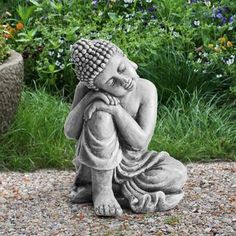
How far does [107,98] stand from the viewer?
4.98m

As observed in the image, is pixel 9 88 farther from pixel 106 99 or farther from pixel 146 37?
pixel 146 37

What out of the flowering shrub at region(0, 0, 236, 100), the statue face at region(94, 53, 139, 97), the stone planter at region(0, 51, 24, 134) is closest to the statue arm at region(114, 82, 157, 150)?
the statue face at region(94, 53, 139, 97)

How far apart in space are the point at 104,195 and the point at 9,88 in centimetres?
166

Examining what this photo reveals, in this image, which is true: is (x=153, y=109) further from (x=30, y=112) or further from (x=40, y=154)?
(x=30, y=112)

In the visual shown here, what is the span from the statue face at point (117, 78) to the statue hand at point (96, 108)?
85 mm

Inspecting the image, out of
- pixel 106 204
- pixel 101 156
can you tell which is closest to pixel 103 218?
pixel 106 204

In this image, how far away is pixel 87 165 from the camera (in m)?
5.02

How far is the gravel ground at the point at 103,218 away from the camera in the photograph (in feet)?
15.9

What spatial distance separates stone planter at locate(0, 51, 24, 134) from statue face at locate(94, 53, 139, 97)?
1539mm

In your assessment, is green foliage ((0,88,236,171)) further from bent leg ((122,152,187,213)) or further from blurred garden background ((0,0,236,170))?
bent leg ((122,152,187,213))

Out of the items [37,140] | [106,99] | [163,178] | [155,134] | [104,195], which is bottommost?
[37,140]

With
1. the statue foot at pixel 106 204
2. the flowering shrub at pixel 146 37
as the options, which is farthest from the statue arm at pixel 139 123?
the flowering shrub at pixel 146 37

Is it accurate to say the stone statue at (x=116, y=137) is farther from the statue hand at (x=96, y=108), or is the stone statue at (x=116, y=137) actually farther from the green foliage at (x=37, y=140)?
the green foliage at (x=37, y=140)

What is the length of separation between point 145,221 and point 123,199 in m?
0.27
